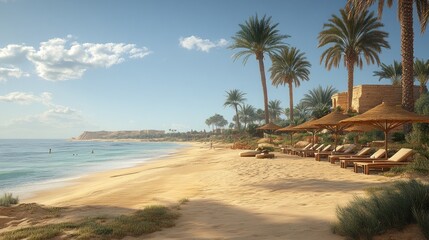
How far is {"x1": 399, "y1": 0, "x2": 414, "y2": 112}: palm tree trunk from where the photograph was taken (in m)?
16.0

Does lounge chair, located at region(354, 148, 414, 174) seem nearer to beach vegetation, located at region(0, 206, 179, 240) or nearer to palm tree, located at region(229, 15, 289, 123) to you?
beach vegetation, located at region(0, 206, 179, 240)

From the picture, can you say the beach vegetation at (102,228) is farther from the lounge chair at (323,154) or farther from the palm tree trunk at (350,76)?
the palm tree trunk at (350,76)

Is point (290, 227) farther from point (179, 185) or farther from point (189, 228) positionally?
point (179, 185)

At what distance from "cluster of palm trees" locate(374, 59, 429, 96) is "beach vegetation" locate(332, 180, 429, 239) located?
113 ft

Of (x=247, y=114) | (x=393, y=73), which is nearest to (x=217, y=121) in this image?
(x=247, y=114)

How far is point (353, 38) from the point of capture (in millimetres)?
27953

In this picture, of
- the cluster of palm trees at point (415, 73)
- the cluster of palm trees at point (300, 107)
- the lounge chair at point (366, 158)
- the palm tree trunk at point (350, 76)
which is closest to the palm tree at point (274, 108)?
the cluster of palm trees at point (300, 107)

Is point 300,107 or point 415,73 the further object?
point 300,107

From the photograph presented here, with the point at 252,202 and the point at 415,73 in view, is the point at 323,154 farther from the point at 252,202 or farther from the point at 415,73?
the point at 415,73

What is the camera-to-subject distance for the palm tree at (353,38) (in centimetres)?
2730

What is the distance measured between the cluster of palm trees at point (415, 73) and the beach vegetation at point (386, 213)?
34.5m

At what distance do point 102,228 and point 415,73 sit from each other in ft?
138

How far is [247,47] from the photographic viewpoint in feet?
117

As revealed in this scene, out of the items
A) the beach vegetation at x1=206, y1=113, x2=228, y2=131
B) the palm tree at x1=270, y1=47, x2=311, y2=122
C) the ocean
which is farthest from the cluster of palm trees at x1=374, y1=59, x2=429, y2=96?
the beach vegetation at x1=206, y1=113, x2=228, y2=131
